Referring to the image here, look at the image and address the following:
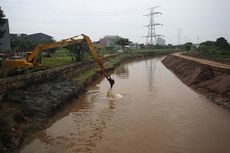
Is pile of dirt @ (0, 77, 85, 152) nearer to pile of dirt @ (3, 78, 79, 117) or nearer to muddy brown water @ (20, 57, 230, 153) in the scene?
pile of dirt @ (3, 78, 79, 117)

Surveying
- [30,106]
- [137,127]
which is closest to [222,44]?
[137,127]

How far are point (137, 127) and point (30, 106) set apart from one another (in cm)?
A: 587

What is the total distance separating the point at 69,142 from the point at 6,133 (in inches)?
103

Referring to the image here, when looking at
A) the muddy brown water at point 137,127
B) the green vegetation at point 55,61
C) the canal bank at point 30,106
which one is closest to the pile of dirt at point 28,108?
A: the canal bank at point 30,106

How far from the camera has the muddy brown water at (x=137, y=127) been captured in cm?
1009

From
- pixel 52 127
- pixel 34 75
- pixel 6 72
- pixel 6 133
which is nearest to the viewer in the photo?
pixel 6 133

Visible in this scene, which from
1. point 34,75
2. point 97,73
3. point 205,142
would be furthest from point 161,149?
point 97,73

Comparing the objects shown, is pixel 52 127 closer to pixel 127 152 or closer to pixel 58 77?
pixel 127 152

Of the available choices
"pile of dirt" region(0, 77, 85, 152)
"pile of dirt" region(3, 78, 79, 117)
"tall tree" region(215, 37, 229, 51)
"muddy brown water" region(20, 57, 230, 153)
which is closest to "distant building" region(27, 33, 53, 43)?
"tall tree" region(215, 37, 229, 51)

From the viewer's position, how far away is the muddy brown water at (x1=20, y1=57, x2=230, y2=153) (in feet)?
33.1

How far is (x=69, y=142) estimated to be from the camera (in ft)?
34.5

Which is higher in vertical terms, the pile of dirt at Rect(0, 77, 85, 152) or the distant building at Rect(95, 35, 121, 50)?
the distant building at Rect(95, 35, 121, 50)

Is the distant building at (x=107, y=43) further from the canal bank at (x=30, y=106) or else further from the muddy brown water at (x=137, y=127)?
the muddy brown water at (x=137, y=127)

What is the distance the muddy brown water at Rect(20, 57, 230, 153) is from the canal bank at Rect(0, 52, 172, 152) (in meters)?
0.52
